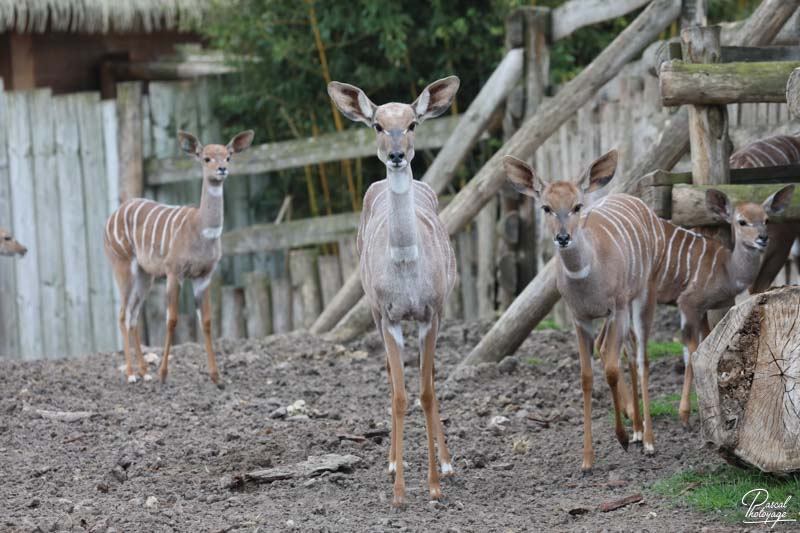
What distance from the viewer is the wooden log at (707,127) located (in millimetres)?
5906

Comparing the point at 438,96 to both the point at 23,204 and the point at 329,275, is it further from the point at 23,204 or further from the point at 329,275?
the point at 23,204

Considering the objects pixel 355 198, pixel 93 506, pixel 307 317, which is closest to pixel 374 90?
pixel 355 198

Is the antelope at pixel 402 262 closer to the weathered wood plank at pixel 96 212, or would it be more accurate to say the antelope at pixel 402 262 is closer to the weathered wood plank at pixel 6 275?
the weathered wood plank at pixel 96 212

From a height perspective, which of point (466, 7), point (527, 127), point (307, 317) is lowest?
point (307, 317)

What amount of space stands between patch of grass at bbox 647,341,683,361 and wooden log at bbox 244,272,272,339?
3.46 meters

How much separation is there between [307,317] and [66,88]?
11.4ft

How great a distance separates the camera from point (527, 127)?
26.5ft

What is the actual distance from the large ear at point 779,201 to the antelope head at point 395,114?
1716 mm

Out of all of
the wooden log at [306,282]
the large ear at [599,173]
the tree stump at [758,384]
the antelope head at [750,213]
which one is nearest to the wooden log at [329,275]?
the wooden log at [306,282]

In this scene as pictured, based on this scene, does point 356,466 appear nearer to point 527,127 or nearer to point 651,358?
point 651,358

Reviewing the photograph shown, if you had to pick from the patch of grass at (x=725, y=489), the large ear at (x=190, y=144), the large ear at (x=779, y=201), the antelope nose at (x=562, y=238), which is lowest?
the patch of grass at (x=725, y=489)

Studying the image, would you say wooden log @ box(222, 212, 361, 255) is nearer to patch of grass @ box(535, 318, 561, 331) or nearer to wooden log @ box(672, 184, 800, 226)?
patch of grass @ box(535, 318, 561, 331)

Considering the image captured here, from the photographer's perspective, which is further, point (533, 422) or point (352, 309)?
point (352, 309)

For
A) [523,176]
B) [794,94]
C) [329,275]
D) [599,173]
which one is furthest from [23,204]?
[794,94]
